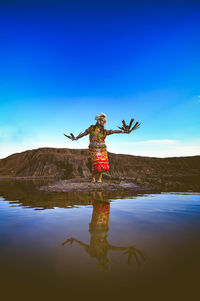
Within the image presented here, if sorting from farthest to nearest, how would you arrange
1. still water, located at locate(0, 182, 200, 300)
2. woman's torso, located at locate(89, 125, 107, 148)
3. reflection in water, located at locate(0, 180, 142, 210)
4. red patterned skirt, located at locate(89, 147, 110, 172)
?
1. woman's torso, located at locate(89, 125, 107, 148)
2. red patterned skirt, located at locate(89, 147, 110, 172)
3. reflection in water, located at locate(0, 180, 142, 210)
4. still water, located at locate(0, 182, 200, 300)

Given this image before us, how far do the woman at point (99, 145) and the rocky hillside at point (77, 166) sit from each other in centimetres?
2979

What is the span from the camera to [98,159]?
8094mm

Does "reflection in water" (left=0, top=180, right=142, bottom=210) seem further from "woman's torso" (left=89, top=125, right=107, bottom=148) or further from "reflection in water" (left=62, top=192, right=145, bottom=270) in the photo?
"woman's torso" (left=89, top=125, right=107, bottom=148)

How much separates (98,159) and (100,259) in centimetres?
679

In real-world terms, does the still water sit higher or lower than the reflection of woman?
lower

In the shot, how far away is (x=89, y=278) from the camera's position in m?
1.08

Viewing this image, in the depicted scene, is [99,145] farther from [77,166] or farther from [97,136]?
[77,166]

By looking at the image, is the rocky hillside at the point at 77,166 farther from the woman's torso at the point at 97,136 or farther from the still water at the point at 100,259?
the still water at the point at 100,259

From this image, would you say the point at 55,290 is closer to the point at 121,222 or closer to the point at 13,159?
the point at 121,222

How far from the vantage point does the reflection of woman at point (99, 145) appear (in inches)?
319

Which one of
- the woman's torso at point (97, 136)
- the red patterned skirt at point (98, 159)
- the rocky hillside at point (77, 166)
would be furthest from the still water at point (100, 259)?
the rocky hillside at point (77, 166)

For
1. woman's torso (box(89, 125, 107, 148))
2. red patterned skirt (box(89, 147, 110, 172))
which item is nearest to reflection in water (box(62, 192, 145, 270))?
red patterned skirt (box(89, 147, 110, 172))

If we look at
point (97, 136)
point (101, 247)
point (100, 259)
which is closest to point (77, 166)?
point (97, 136)

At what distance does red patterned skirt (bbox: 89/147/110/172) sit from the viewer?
→ 8.06 metres
